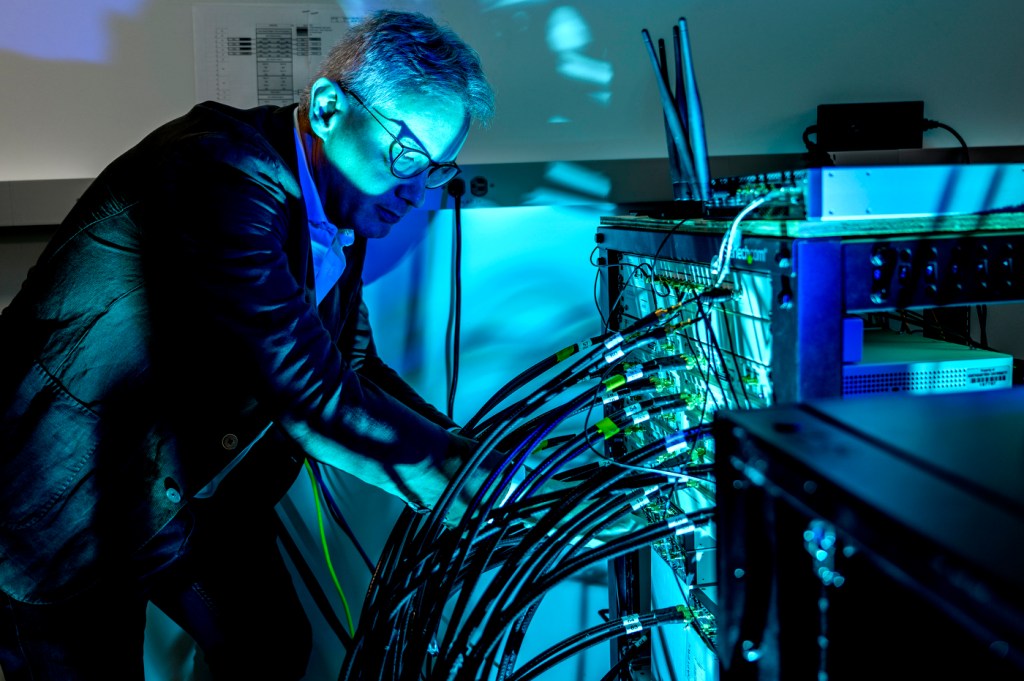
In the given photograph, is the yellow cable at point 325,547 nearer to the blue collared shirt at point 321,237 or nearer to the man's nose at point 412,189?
the blue collared shirt at point 321,237

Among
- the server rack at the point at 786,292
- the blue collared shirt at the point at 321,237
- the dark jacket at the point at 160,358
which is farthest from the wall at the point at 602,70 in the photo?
the server rack at the point at 786,292

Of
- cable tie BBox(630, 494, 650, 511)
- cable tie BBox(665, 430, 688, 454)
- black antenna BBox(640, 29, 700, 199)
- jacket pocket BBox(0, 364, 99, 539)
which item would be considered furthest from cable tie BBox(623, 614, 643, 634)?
jacket pocket BBox(0, 364, 99, 539)

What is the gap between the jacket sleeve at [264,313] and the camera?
1040mm

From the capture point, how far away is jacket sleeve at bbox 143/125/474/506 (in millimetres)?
1040

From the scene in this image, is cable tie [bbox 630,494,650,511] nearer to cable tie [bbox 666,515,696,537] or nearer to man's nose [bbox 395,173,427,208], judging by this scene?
cable tie [bbox 666,515,696,537]

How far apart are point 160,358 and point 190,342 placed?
0.07 meters

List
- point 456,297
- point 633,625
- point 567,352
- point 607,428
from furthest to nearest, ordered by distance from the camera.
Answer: point 456,297
point 567,352
point 633,625
point 607,428

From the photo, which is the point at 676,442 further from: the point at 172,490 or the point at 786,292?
the point at 172,490

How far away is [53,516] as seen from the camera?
47.8 inches

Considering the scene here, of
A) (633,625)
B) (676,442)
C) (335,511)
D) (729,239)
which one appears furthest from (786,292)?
(335,511)

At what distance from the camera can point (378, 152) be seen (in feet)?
4.08

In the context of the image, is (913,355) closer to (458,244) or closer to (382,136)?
(382,136)

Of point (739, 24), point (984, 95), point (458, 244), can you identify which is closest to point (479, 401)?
point (458, 244)

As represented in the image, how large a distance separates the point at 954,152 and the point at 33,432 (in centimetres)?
180
